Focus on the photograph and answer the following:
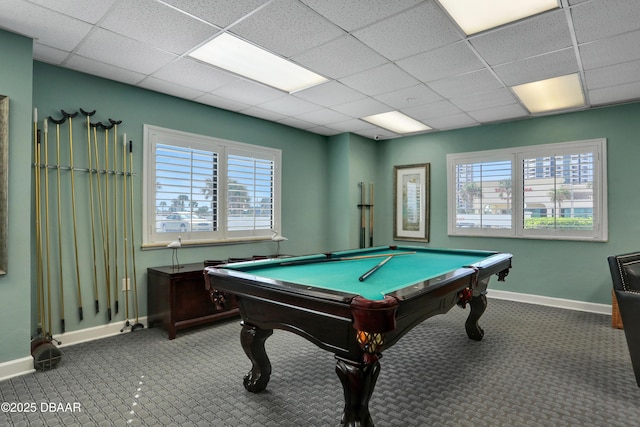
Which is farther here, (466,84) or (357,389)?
(466,84)

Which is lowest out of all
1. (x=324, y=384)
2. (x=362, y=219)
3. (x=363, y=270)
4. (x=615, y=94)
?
(x=324, y=384)

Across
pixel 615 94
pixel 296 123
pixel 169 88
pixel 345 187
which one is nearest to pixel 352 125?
pixel 296 123

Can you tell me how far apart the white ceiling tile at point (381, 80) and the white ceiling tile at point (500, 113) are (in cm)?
153

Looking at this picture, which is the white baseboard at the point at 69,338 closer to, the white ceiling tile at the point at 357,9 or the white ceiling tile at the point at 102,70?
the white ceiling tile at the point at 102,70

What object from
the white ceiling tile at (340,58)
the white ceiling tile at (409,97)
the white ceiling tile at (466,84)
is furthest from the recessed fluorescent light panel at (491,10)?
the white ceiling tile at (409,97)

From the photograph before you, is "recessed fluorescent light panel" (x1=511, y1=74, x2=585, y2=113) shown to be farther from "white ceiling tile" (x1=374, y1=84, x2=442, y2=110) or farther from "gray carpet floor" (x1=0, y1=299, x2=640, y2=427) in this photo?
"gray carpet floor" (x1=0, y1=299, x2=640, y2=427)

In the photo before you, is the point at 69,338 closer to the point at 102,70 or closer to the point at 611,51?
the point at 102,70

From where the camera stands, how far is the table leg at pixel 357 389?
1.66 m

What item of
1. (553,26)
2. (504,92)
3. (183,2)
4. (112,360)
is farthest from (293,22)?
(112,360)

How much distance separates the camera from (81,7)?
2266 millimetres

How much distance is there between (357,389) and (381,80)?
286 cm

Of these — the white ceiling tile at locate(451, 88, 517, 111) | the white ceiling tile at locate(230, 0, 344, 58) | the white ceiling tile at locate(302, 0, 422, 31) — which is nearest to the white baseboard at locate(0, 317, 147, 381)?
the white ceiling tile at locate(230, 0, 344, 58)

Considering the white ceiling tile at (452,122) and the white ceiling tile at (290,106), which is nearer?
the white ceiling tile at (290,106)

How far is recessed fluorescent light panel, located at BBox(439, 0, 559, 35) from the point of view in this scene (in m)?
2.25
